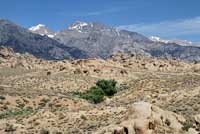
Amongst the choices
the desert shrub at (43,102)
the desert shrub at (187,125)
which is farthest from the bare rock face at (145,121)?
the desert shrub at (43,102)

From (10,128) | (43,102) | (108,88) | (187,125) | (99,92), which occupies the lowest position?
(10,128)

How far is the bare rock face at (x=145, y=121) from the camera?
31.1 m

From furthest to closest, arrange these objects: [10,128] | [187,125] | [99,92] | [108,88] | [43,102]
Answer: [108,88] → [99,92] → [43,102] → [10,128] → [187,125]

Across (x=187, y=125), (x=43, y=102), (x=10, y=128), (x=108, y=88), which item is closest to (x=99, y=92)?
(x=108, y=88)

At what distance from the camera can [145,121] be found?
103 feet

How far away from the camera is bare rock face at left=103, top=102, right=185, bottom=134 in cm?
3109

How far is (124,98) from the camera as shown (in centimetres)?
6625

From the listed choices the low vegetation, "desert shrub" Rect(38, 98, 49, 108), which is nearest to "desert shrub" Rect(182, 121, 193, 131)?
"desert shrub" Rect(38, 98, 49, 108)

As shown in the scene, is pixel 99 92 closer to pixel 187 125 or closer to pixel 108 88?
pixel 108 88

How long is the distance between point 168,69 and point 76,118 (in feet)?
465

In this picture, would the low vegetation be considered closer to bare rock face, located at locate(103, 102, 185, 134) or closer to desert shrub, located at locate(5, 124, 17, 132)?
desert shrub, located at locate(5, 124, 17, 132)

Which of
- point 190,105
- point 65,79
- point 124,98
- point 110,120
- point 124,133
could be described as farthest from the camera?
point 65,79

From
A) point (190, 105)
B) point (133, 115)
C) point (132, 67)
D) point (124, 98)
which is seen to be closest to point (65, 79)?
point (132, 67)

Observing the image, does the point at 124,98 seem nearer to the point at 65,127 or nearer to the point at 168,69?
the point at 65,127
